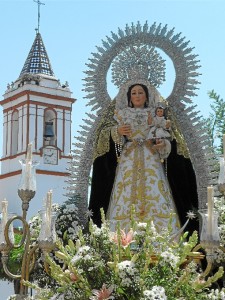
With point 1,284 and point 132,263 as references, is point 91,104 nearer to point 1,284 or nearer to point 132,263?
point 132,263

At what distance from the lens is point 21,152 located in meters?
26.3

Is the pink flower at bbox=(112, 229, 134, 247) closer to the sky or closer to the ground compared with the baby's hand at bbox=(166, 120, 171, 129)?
closer to the ground

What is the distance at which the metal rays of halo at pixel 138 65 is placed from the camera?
7.96 m

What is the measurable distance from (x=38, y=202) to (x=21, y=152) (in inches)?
82.8

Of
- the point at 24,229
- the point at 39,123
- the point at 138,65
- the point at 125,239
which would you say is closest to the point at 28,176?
the point at 24,229

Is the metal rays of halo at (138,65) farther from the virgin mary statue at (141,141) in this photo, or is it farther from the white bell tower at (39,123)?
the white bell tower at (39,123)

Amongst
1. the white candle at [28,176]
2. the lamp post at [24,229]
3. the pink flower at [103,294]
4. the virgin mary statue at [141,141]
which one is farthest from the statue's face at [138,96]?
the pink flower at [103,294]

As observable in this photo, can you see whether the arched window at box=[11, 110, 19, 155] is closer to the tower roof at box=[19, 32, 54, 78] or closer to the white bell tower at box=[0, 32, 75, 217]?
the white bell tower at box=[0, 32, 75, 217]

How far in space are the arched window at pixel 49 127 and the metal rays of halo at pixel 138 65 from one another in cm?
1833

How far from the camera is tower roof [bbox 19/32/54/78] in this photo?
27328mm

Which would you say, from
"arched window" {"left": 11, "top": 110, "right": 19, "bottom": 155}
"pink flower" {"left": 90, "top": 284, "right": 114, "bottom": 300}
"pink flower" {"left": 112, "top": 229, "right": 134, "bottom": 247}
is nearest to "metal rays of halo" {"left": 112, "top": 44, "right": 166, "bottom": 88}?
"pink flower" {"left": 112, "top": 229, "right": 134, "bottom": 247}

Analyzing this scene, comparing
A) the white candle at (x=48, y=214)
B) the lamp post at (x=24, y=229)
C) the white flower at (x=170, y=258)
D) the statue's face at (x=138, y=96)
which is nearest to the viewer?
the white flower at (x=170, y=258)

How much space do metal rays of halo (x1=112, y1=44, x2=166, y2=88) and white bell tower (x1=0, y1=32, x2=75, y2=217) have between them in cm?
1763

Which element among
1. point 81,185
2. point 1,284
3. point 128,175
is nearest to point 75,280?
point 128,175
